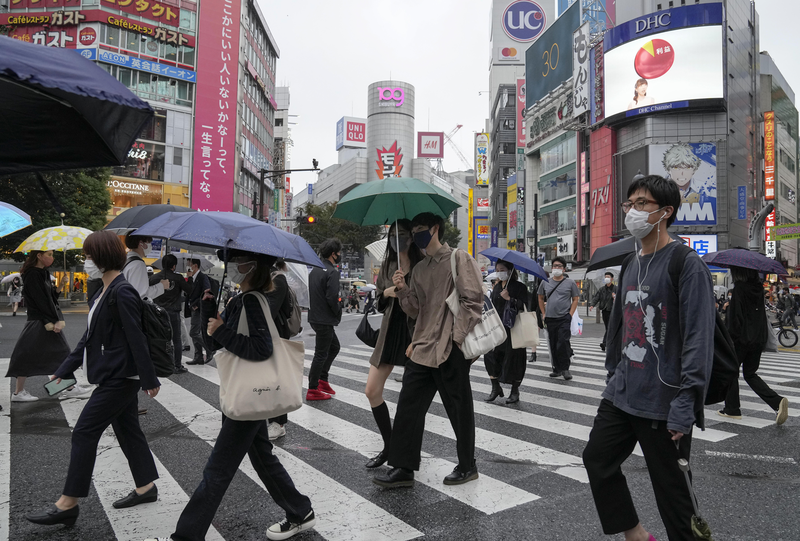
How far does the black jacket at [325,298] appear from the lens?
7.00 m

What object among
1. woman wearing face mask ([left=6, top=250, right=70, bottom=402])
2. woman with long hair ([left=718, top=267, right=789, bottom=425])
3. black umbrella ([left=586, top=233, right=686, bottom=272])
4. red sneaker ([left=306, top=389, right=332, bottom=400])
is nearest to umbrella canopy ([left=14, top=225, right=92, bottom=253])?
woman wearing face mask ([left=6, top=250, right=70, bottom=402])

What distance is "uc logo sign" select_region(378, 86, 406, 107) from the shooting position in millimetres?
127250

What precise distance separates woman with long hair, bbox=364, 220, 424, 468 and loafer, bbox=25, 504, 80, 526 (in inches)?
77.9

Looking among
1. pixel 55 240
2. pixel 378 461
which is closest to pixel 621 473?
pixel 378 461

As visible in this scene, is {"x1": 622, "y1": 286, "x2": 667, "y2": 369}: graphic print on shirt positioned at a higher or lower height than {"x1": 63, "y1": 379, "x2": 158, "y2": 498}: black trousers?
higher

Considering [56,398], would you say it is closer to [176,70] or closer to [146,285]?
[146,285]

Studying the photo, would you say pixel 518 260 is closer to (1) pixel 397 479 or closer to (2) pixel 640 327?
(1) pixel 397 479

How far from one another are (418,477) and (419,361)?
91 centimetres

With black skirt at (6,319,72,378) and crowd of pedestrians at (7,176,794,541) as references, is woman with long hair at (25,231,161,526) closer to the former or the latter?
crowd of pedestrians at (7,176,794,541)

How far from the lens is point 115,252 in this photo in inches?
142

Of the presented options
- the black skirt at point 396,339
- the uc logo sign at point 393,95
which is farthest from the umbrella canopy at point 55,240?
the uc logo sign at point 393,95

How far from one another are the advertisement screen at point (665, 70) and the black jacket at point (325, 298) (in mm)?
40139

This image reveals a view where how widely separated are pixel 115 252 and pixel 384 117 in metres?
127

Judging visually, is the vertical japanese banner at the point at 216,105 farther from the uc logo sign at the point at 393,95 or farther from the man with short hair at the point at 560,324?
the uc logo sign at the point at 393,95
